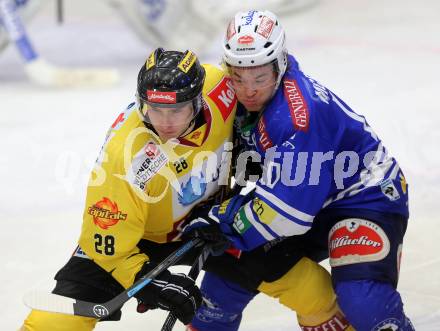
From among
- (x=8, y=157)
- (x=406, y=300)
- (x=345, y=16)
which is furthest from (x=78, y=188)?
(x=345, y=16)

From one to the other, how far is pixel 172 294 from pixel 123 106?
10.1ft

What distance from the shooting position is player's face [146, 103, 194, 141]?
2363 mm

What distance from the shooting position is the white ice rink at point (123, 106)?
330 cm

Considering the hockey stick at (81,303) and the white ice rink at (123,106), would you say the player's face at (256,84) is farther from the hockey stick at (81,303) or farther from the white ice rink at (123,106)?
the white ice rink at (123,106)

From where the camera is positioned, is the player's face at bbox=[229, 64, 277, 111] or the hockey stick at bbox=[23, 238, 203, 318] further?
the player's face at bbox=[229, 64, 277, 111]

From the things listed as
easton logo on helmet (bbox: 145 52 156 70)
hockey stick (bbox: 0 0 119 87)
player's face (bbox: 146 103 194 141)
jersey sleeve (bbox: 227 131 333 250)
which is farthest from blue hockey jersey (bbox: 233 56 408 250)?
hockey stick (bbox: 0 0 119 87)

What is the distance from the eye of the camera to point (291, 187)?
7.93ft

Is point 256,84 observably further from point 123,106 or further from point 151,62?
point 123,106

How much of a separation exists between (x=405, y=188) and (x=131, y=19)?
13.1 feet

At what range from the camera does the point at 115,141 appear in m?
2.39

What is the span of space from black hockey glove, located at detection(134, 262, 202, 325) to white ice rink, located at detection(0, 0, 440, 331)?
694 mm

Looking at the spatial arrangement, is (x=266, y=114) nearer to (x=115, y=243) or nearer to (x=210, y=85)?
(x=210, y=85)

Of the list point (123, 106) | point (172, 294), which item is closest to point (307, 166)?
point (172, 294)

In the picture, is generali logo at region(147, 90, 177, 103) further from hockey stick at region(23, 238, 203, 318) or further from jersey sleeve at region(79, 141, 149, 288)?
hockey stick at region(23, 238, 203, 318)
